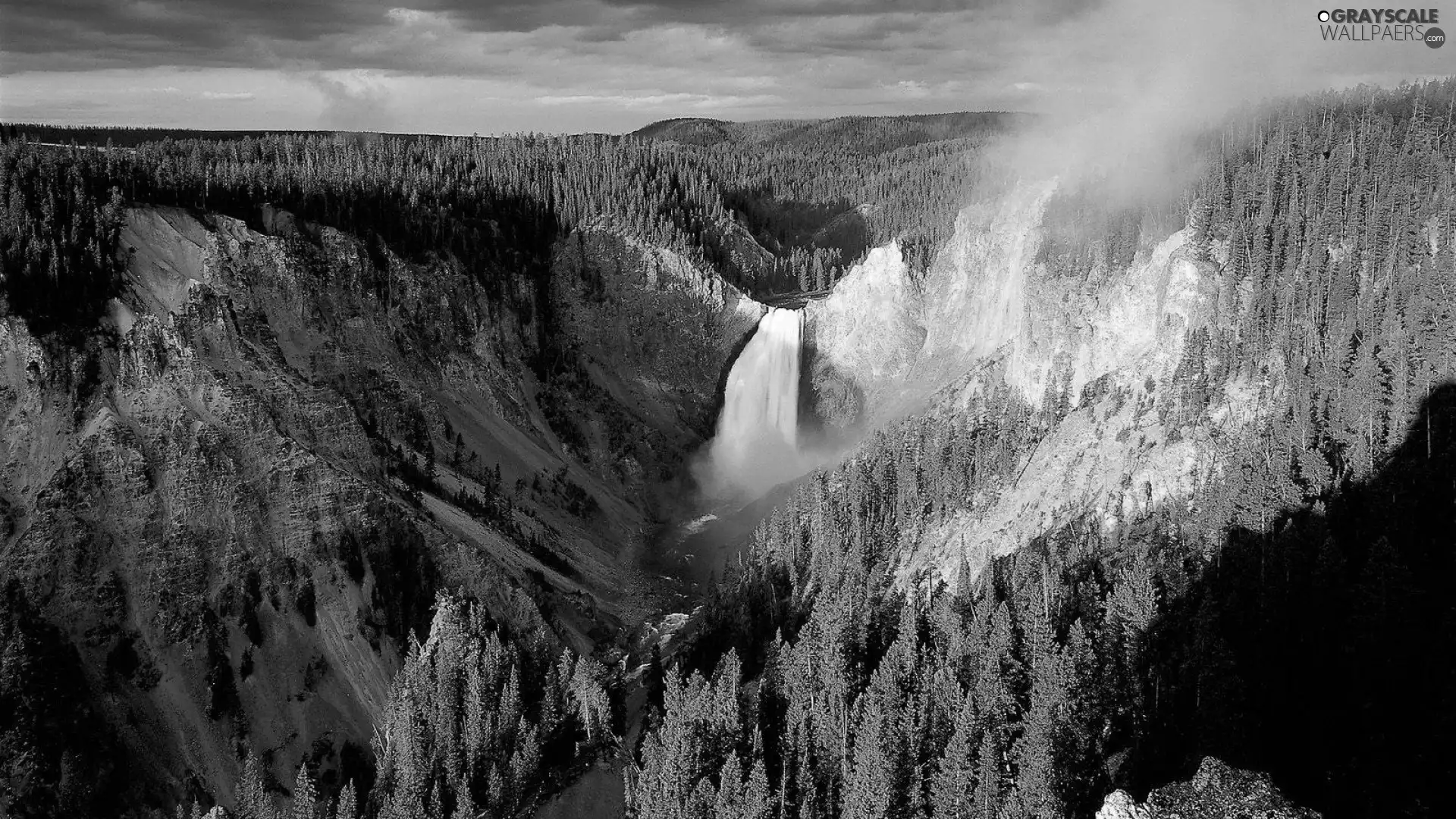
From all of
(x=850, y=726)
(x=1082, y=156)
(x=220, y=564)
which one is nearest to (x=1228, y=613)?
(x=850, y=726)

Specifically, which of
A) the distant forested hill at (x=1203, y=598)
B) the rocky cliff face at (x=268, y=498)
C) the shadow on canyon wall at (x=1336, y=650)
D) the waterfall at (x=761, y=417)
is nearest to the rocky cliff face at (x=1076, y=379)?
the distant forested hill at (x=1203, y=598)

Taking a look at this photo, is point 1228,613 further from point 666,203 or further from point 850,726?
point 666,203

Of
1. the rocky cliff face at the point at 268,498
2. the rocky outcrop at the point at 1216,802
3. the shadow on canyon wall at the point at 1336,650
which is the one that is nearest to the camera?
the rocky outcrop at the point at 1216,802

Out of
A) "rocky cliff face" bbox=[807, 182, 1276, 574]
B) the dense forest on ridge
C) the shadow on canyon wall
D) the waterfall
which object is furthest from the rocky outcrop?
the waterfall

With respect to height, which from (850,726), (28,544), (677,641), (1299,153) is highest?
(1299,153)

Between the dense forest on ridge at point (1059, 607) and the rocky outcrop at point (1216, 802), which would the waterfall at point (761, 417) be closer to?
the dense forest on ridge at point (1059, 607)

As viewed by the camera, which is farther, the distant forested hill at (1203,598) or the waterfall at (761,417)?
the waterfall at (761,417)

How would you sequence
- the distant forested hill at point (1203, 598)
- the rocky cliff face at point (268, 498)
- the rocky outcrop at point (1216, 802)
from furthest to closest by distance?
1. the rocky cliff face at point (268, 498)
2. the distant forested hill at point (1203, 598)
3. the rocky outcrop at point (1216, 802)
